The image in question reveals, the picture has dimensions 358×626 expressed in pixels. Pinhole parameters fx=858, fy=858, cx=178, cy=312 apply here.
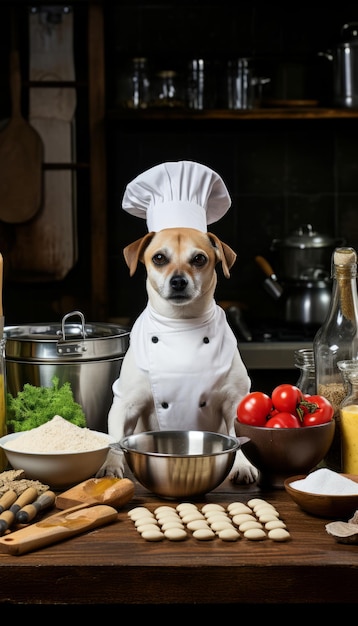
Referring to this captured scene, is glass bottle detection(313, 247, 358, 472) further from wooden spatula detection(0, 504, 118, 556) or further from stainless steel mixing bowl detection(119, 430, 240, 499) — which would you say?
wooden spatula detection(0, 504, 118, 556)

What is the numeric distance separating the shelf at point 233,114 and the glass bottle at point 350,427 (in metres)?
2.13

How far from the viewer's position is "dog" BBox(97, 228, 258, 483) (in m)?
1.61

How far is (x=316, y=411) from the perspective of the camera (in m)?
1.42

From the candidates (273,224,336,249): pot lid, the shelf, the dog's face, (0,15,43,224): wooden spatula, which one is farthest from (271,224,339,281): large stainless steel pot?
the dog's face

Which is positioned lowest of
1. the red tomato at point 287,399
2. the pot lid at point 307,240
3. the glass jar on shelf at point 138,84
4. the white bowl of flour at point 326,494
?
the white bowl of flour at point 326,494

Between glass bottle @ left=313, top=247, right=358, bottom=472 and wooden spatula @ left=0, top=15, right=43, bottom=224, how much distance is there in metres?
2.28

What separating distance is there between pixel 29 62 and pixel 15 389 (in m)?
2.24

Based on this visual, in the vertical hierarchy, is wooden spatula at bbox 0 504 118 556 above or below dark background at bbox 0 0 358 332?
below

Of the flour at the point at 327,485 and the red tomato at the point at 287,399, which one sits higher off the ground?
the red tomato at the point at 287,399

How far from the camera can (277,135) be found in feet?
12.3

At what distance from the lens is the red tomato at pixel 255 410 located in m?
1.42

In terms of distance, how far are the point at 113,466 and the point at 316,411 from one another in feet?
1.21

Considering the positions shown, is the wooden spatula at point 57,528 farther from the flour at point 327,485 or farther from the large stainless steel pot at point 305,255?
the large stainless steel pot at point 305,255

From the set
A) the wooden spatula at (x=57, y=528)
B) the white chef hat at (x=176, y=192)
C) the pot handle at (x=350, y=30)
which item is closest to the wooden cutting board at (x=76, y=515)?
the wooden spatula at (x=57, y=528)
